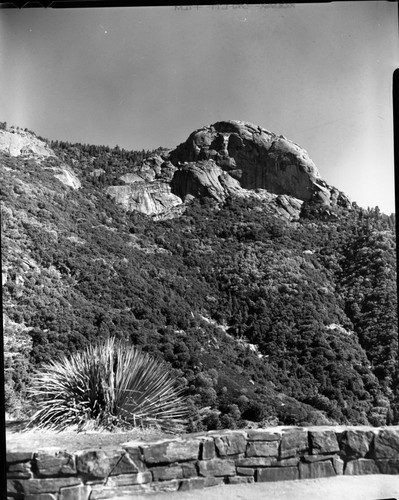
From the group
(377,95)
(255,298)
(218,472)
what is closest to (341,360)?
(255,298)

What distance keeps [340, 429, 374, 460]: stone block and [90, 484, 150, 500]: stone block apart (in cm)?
186

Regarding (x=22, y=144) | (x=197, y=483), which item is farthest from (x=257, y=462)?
(x=22, y=144)

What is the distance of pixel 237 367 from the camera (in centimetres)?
635

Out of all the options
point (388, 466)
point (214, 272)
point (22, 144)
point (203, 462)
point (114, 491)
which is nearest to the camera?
point (114, 491)

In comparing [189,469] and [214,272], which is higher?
[214,272]

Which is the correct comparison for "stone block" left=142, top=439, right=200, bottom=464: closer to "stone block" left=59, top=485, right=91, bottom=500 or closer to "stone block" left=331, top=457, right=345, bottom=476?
"stone block" left=59, top=485, right=91, bottom=500

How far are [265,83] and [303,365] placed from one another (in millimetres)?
2935

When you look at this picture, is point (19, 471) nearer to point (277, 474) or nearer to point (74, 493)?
point (74, 493)

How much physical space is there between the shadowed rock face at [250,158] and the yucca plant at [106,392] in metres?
1.95

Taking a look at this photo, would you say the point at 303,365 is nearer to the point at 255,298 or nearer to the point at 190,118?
the point at 255,298

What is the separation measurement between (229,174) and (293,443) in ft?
9.27

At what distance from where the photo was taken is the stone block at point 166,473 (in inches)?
219

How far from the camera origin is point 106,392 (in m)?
5.80

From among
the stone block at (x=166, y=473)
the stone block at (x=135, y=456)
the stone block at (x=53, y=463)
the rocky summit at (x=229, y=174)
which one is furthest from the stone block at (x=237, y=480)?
the rocky summit at (x=229, y=174)
